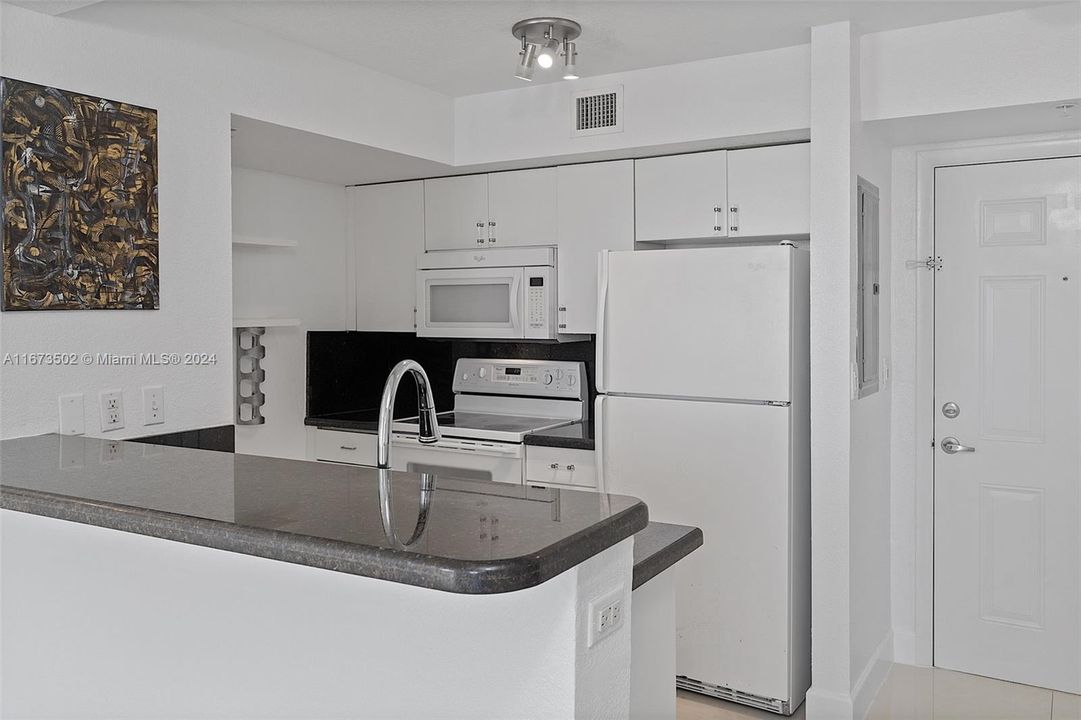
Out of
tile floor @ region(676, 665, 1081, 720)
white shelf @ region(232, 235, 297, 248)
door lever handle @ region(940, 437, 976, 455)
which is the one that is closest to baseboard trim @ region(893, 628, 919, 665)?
tile floor @ region(676, 665, 1081, 720)

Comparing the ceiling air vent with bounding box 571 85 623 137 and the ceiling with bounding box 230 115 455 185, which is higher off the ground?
the ceiling air vent with bounding box 571 85 623 137

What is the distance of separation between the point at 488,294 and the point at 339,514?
9.09 ft

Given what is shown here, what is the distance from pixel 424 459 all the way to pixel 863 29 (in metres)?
2.44

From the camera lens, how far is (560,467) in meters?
3.72

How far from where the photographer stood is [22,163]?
2328mm

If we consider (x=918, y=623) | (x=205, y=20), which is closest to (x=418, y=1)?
(x=205, y=20)

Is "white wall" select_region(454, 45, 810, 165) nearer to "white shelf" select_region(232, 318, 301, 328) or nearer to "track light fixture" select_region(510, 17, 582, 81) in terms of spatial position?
"track light fixture" select_region(510, 17, 582, 81)

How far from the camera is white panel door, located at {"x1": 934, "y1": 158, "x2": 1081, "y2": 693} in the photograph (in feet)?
11.2

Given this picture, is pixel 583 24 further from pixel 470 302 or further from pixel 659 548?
pixel 659 548

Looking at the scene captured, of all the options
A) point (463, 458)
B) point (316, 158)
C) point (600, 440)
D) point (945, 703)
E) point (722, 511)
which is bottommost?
point (945, 703)

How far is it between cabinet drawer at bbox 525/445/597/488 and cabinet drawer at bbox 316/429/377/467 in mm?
828

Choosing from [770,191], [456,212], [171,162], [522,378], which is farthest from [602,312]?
[171,162]

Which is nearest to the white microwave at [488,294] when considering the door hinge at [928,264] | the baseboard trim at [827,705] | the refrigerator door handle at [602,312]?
the refrigerator door handle at [602,312]

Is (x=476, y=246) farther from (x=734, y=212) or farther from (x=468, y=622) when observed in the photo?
(x=468, y=622)
